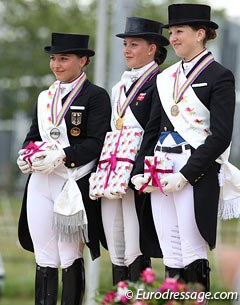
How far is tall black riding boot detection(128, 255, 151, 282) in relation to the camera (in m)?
6.15

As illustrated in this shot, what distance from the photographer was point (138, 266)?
6.15 m

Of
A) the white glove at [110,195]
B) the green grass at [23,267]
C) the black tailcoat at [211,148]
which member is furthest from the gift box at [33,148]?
the green grass at [23,267]

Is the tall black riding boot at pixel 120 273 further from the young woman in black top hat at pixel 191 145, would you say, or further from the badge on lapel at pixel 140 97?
the badge on lapel at pixel 140 97

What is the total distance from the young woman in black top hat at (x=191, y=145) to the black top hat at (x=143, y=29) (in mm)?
270

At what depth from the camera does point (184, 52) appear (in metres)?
5.89

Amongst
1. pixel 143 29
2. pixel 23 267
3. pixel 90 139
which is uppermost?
pixel 143 29

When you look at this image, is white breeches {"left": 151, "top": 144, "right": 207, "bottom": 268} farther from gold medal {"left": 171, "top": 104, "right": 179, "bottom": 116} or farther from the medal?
the medal

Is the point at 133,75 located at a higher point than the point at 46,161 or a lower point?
higher

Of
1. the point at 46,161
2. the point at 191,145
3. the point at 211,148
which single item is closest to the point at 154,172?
the point at 191,145

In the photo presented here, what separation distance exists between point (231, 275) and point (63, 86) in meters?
2.85

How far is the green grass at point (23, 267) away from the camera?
13.5 metres

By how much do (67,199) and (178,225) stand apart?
2.57ft

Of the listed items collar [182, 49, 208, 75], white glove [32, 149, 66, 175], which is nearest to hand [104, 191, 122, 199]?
white glove [32, 149, 66, 175]

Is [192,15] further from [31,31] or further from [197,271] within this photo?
[31,31]
